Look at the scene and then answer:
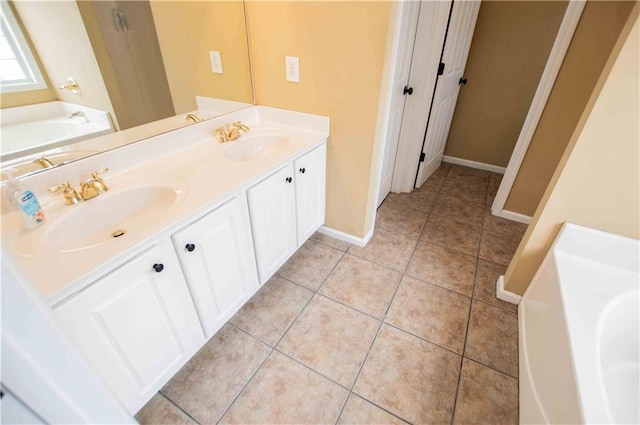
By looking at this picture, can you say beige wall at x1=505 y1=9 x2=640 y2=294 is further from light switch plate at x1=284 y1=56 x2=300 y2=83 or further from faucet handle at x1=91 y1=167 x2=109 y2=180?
faucet handle at x1=91 y1=167 x2=109 y2=180

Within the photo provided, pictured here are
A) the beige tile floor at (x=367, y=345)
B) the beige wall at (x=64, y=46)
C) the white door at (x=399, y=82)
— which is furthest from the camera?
the white door at (x=399, y=82)

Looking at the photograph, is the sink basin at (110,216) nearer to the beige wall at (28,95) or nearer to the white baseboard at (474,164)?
the beige wall at (28,95)

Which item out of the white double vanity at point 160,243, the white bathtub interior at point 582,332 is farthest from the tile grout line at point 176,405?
the white bathtub interior at point 582,332

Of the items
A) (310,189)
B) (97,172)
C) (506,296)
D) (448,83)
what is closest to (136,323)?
(97,172)

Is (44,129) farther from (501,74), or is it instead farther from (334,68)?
(501,74)

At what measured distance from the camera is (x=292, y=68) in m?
1.68

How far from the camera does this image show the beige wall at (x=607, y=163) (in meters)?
1.06

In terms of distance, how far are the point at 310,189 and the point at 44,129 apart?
4.05 ft

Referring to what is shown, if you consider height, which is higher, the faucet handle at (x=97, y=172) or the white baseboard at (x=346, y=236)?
the faucet handle at (x=97, y=172)

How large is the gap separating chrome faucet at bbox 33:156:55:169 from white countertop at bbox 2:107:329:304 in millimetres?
29

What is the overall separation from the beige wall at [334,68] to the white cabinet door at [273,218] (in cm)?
43

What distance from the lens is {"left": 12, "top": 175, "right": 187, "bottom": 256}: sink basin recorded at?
2.96ft

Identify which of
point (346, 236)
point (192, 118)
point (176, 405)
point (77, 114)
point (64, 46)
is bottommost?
point (176, 405)

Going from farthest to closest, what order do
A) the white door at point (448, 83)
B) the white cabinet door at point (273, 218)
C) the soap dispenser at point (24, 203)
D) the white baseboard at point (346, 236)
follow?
the white door at point (448, 83), the white baseboard at point (346, 236), the white cabinet door at point (273, 218), the soap dispenser at point (24, 203)
